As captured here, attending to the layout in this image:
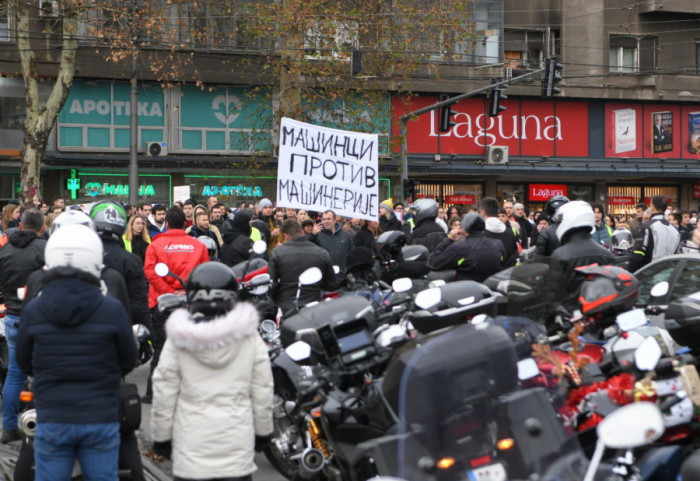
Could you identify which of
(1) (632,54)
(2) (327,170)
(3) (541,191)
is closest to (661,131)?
(1) (632,54)

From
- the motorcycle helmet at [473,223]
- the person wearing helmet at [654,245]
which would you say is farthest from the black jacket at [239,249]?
the person wearing helmet at [654,245]

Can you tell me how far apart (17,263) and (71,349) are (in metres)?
3.76

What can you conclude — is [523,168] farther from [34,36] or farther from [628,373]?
[628,373]

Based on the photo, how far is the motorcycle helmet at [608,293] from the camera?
505 cm

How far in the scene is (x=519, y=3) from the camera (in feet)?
115

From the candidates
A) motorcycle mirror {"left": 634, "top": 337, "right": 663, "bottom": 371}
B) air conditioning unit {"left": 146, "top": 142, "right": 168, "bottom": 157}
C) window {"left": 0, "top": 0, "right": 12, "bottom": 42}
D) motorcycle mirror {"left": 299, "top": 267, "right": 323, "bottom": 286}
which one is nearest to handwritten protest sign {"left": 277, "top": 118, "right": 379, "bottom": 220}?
motorcycle mirror {"left": 299, "top": 267, "right": 323, "bottom": 286}

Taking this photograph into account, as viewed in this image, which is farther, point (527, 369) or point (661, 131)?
point (661, 131)

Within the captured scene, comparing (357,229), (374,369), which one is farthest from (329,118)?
(374,369)

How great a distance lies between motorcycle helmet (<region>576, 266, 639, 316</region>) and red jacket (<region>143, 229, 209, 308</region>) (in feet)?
15.9

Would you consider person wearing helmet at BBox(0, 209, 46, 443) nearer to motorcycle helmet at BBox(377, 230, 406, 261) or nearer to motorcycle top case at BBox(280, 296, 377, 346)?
motorcycle top case at BBox(280, 296, 377, 346)

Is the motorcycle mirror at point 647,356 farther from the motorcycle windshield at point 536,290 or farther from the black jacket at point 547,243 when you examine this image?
the black jacket at point 547,243

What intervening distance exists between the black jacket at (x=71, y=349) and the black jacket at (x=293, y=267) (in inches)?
154

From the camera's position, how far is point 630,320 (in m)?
4.88

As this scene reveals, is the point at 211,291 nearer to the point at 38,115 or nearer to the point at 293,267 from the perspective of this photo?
the point at 293,267
